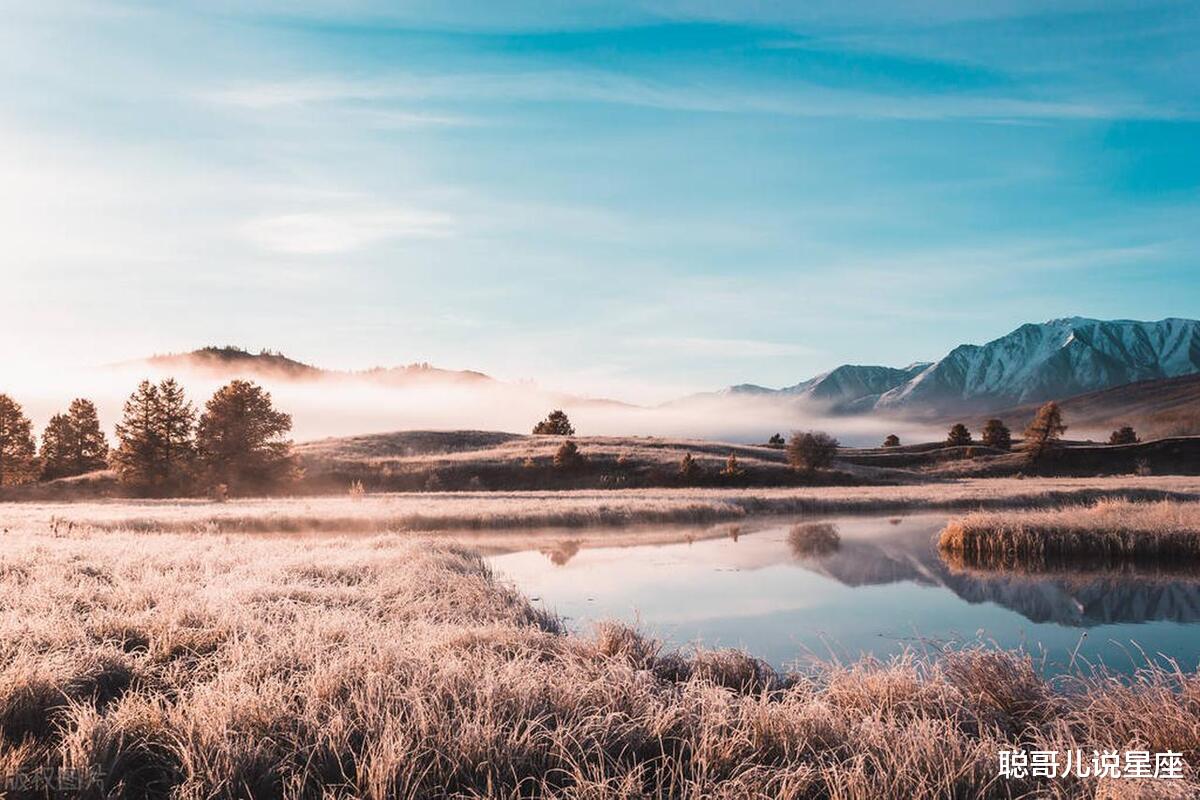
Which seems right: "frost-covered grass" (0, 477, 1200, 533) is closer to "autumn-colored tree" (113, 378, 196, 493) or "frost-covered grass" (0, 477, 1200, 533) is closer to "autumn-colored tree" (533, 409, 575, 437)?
"autumn-colored tree" (113, 378, 196, 493)

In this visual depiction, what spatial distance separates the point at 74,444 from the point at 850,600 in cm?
7394

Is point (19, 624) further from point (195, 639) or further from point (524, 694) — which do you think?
point (524, 694)

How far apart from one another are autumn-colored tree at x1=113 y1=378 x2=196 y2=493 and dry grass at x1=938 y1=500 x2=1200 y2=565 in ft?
177

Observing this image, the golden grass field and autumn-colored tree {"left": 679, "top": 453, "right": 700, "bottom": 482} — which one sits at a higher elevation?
the golden grass field

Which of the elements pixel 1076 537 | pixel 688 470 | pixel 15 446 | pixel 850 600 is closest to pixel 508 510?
pixel 850 600

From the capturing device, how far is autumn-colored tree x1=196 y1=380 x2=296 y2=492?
57.4 meters

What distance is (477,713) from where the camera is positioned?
5.93 metres

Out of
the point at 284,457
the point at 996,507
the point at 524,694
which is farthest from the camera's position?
the point at 284,457

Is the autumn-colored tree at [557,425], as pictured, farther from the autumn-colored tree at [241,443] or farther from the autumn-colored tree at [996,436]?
the autumn-colored tree at [996,436]

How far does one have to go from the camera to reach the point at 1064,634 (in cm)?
1405

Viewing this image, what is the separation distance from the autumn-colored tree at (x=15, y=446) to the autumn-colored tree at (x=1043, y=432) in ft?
315

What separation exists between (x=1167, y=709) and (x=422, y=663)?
Answer: 277 inches

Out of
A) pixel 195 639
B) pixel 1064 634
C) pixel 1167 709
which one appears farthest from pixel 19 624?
pixel 1064 634

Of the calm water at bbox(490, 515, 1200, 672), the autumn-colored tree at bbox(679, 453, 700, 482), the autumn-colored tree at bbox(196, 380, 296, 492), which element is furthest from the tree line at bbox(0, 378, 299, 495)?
the calm water at bbox(490, 515, 1200, 672)
